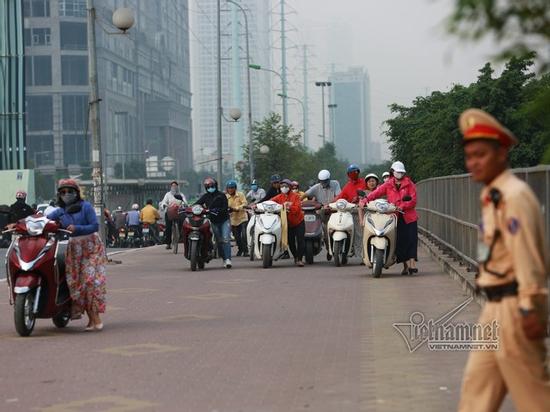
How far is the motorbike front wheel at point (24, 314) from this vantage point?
12109 millimetres

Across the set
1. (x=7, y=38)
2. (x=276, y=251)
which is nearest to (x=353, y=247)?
(x=276, y=251)

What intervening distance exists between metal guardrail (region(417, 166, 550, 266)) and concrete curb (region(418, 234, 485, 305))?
15 cm

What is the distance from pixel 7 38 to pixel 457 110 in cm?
4603

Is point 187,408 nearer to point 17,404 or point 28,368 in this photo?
point 17,404

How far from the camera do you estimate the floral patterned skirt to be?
1269cm

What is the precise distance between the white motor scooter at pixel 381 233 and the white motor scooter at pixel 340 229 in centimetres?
253

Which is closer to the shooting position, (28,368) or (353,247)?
(28,368)

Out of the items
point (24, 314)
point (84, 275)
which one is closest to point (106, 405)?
point (24, 314)

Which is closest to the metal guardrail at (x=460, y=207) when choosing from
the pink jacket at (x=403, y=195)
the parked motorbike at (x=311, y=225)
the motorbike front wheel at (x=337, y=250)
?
the pink jacket at (x=403, y=195)

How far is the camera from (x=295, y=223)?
23.0 metres

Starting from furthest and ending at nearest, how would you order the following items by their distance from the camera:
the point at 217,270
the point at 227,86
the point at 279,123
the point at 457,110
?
the point at 227,86 < the point at 279,123 < the point at 457,110 < the point at 217,270

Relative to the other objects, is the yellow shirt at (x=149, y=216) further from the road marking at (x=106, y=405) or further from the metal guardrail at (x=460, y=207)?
the road marking at (x=106, y=405)

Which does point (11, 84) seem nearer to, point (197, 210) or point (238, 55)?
point (197, 210)

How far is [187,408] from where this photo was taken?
8109mm
